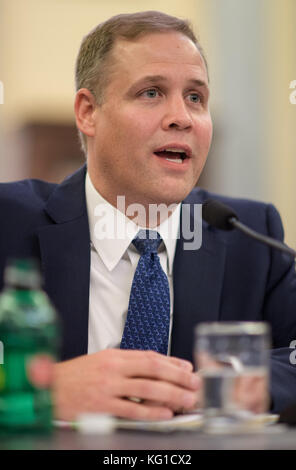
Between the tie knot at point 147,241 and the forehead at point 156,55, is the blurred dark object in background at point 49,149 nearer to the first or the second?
the forehead at point 156,55

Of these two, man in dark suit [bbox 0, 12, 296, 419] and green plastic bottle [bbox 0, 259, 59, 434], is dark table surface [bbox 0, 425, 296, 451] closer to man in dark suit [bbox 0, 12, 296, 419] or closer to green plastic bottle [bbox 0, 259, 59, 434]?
green plastic bottle [bbox 0, 259, 59, 434]

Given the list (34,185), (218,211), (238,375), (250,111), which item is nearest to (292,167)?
(250,111)

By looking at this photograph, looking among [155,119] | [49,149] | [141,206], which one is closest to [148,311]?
[141,206]

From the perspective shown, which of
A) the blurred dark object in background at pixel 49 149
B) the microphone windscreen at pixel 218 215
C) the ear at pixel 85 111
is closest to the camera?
the microphone windscreen at pixel 218 215

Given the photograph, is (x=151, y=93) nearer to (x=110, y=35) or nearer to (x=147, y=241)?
(x=110, y=35)

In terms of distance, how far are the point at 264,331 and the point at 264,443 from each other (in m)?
0.18

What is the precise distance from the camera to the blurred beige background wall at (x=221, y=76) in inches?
235

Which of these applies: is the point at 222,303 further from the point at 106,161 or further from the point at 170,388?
the point at 170,388

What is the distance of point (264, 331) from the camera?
3.44 feet

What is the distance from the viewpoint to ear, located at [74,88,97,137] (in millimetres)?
2100

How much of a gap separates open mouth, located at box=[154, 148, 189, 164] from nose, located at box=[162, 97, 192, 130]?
6 cm

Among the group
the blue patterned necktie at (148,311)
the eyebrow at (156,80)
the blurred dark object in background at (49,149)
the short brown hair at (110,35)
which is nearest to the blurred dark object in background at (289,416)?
the blue patterned necktie at (148,311)

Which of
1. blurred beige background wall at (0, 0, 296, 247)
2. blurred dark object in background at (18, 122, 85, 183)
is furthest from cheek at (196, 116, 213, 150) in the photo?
blurred dark object in background at (18, 122, 85, 183)

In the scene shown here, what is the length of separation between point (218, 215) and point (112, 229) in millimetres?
585
